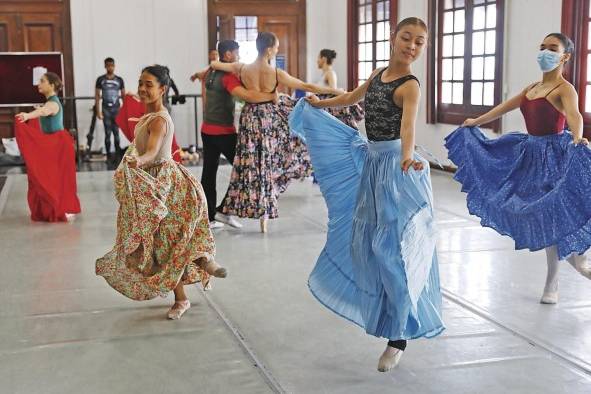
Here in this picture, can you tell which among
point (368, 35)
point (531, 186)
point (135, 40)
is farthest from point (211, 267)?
point (135, 40)

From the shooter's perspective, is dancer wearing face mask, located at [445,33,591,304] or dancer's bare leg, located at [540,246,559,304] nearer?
dancer wearing face mask, located at [445,33,591,304]

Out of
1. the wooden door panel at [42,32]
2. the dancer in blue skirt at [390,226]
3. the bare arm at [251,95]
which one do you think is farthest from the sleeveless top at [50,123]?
the wooden door panel at [42,32]

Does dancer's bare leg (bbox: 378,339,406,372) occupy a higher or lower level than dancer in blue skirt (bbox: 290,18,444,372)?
lower

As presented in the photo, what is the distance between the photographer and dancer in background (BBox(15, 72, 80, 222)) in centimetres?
658

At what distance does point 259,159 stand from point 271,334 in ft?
7.78

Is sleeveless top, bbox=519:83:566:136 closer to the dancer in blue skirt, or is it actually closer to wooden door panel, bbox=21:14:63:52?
the dancer in blue skirt

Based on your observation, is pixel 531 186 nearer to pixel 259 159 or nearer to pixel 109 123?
pixel 259 159

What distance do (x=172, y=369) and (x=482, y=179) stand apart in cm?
217

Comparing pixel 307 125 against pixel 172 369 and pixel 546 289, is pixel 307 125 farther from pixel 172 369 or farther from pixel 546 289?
pixel 546 289

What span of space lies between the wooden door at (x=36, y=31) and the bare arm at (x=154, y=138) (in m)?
8.57

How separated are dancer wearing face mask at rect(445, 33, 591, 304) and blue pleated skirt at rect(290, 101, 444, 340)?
0.99 metres

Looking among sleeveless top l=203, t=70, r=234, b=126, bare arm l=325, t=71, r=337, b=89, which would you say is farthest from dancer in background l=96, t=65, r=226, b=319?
bare arm l=325, t=71, r=337, b=89

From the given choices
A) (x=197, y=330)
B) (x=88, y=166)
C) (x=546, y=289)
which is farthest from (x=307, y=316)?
(x=88, y=166)

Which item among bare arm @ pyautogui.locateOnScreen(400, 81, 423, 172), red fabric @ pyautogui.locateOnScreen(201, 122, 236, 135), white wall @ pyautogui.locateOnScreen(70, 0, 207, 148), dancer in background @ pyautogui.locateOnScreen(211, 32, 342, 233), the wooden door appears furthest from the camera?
white wall @ pyautogui.locateOnScreen(70, 0, 207, 148)
